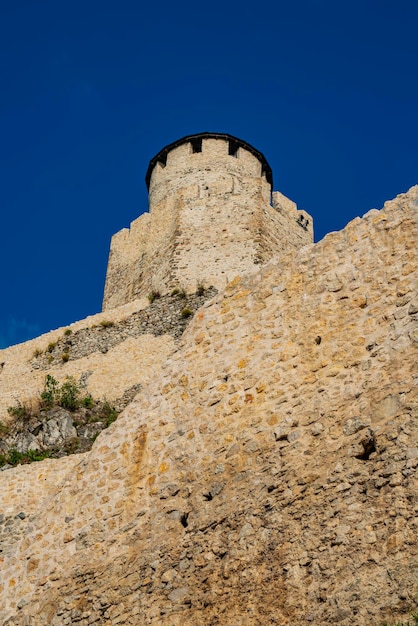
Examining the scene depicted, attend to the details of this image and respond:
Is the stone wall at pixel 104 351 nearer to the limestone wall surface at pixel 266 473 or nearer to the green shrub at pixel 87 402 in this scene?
the green shrub at pixel 87 402

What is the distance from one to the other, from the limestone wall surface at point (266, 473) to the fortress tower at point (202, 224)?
13.9 meters

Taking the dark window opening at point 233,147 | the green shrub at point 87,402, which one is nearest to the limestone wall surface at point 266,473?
the green shrub at point 87,402

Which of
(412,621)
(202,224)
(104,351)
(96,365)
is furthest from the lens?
(202,224)

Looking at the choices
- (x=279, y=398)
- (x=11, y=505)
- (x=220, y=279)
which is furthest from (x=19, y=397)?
(x=279, y=398)

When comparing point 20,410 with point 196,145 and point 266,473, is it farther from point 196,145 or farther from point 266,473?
point 266,473

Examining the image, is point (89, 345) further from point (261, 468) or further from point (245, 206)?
point (261, 468)

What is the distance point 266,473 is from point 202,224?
1793 cm

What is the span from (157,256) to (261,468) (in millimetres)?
18183

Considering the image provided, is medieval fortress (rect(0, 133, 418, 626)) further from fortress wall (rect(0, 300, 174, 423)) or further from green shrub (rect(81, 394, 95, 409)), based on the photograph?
fortress wall (rect(0, 300, 174, 423))

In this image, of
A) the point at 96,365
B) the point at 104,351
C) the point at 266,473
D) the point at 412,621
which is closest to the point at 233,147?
the point at 104,351

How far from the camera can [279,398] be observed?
816 cm

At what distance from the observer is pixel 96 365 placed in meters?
21.5

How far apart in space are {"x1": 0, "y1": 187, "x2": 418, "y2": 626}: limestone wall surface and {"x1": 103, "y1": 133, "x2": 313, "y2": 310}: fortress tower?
548 inches

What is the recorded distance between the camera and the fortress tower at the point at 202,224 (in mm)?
23859
